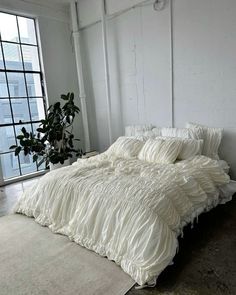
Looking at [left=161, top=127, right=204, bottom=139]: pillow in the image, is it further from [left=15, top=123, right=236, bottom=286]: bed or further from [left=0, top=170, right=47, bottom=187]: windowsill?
[left=0, top=170, right=47, bottom=187]: windowsill

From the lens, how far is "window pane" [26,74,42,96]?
14.4 ft

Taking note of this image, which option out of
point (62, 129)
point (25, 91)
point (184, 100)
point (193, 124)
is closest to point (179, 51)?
point (184, 100)

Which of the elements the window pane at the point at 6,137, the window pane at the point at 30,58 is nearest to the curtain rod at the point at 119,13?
the window pane at the point at 30,58

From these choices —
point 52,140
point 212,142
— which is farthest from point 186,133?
point 52,140

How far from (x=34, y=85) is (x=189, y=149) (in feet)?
10.4

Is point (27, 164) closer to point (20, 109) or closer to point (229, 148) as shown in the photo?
point (20, 109)

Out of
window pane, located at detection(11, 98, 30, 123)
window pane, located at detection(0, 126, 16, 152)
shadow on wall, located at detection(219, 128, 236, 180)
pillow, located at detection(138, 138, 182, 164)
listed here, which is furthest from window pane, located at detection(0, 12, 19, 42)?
shadow on wall, located at detection(219, 128, 236, 180)

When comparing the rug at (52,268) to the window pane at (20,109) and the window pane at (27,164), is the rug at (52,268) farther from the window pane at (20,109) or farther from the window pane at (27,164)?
the window pane at (20,109)

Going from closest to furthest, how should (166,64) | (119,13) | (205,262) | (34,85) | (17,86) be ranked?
1. (205,262)
2. (166,64)
3. (119,13)
4. (17,86)
5. (34,85)

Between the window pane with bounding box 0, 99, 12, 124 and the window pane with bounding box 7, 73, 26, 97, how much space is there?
A: 0.59 ft

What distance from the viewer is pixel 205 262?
187 centimetres

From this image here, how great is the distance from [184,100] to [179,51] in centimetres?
69

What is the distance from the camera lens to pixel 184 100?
3.44m

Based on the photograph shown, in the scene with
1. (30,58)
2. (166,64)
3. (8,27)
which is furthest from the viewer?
(30,58)
